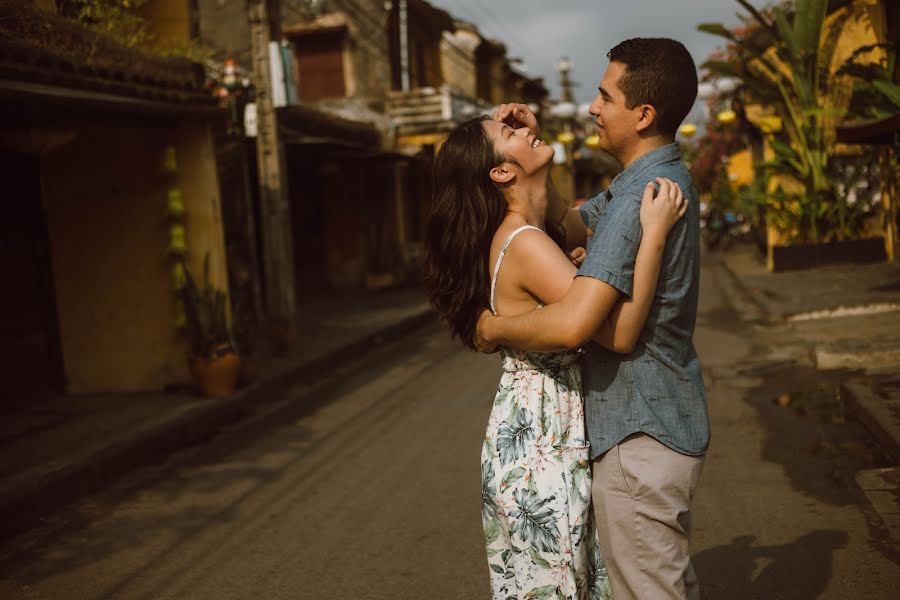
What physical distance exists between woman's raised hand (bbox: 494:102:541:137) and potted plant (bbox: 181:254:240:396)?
6.40 metres

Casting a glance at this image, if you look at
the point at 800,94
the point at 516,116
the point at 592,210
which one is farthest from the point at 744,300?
the point at 516,116

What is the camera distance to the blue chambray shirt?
2152 millimetres

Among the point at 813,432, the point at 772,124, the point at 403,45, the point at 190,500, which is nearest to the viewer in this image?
the point at 190,500

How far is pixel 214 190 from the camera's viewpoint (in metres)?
→ 8.97

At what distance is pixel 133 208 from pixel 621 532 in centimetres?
776

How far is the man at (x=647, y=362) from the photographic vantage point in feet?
6.99

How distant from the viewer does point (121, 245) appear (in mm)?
8945

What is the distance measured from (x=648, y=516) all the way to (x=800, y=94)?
13546 millimetres

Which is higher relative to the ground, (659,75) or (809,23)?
(809,23)

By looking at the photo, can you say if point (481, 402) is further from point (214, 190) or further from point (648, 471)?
point (648, 471)

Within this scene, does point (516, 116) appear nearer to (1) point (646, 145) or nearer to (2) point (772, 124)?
(1) point (646, 145)

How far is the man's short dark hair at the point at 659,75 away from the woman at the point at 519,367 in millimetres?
359

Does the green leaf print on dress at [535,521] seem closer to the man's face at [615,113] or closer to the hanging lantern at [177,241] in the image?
the man's face at [615,113]

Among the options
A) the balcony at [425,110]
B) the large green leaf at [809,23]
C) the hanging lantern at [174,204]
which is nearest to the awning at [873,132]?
the large green leaf at [809,23]
